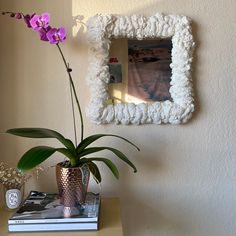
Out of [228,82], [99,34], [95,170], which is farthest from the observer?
[228,82]

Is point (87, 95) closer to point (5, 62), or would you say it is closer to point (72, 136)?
point (72, 136)

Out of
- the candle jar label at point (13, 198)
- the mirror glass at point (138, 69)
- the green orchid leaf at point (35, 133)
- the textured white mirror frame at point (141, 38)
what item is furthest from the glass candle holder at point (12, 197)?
the mirror glass at point (138, 69)

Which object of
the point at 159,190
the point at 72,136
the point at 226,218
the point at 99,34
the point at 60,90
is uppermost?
the point at 99,34

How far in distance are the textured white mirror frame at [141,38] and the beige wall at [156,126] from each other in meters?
0.06

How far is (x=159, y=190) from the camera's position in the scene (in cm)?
165

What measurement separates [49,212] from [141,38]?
851mm

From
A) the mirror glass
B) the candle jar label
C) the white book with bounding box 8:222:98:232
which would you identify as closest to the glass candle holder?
the candle jar label

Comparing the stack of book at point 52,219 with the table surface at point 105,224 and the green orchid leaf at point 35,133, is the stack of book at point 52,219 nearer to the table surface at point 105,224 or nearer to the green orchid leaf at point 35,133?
the table surface at point 105,224

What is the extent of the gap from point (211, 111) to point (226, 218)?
0.54 metres

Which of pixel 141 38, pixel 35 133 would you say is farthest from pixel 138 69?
pixel 35 133

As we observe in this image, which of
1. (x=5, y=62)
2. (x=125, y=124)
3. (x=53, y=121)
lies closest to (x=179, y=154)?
(x=125, y=124)

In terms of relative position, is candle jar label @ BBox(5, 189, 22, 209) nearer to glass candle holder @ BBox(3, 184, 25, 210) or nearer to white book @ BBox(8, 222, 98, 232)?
glass candle holder @ BBox(3, 184, 25, 210)

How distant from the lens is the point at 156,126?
63.7 inches

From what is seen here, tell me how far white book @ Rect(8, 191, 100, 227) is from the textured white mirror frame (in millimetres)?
399
